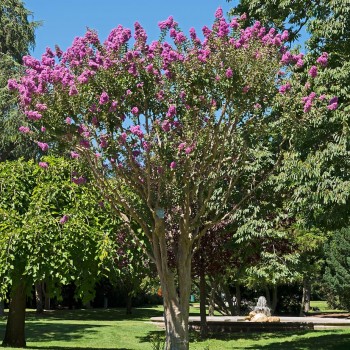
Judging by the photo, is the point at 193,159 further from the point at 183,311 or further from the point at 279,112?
the point at 183,311

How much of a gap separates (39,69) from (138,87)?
1576 millimetres

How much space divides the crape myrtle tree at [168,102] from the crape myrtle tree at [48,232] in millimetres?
2824

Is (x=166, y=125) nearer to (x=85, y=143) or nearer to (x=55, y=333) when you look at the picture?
(x=85, y=143)

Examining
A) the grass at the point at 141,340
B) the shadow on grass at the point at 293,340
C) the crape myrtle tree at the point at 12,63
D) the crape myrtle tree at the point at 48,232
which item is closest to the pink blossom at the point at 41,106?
the crape myrtle tree at the point at 48,232

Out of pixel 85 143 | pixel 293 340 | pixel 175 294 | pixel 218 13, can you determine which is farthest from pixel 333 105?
pixel 293 340

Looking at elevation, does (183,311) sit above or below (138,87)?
below

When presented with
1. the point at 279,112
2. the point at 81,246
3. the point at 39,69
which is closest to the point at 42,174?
the point at 81,246

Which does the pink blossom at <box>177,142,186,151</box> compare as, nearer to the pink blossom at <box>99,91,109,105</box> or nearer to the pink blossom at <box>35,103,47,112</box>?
the pink blossom at <box>99,91,109,105</box>

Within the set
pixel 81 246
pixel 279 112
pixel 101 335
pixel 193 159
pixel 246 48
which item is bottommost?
pixel 101 335

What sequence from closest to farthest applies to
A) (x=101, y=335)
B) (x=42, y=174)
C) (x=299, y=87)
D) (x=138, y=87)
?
1. (x=138, y=87)
2. (x=299, y=87)
3. (x=42, y=174)
4. (x=101, y=335)

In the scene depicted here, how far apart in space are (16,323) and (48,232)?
11.0 feet

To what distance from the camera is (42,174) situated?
568 inches

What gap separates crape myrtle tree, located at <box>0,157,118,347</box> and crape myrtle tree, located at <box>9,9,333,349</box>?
9.27ft

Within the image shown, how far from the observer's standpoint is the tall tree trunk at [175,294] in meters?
9.84
